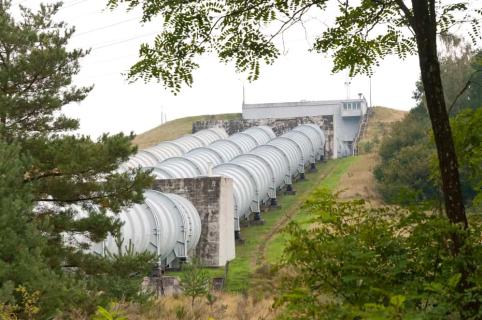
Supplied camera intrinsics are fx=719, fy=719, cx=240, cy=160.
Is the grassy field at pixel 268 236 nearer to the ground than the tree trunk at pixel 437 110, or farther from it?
nearer to the ground

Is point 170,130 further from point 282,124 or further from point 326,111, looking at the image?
point 282,124

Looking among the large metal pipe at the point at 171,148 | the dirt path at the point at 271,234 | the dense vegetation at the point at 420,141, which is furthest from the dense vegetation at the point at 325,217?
the large metal pipe at the point at 171,148

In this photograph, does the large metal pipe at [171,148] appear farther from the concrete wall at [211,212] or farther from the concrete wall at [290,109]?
the concrete wall at [211,212]

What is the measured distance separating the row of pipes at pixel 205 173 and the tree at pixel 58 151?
1.39 meters

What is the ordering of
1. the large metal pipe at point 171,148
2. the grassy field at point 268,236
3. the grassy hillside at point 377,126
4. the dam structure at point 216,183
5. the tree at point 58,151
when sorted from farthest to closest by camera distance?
the grassy hillside at point 377,126
the large metal pipe at point 171,148
the grassy field at point 268,236
the dam structure at point 216,183
the tree at point 58,151

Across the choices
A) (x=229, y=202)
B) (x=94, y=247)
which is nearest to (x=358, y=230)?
(x=94, y=247)

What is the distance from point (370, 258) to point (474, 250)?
3.26 ft

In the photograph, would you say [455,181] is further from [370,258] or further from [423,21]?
[423,21]

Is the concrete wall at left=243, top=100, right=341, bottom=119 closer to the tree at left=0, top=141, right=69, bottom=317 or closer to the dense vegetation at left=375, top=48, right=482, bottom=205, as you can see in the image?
the dense vegetation at left=375, top=48, right=482, bottom=205

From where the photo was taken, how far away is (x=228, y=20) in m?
8.23

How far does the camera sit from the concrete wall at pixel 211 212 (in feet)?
94.2

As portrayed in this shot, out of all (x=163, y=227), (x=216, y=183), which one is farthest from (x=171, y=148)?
(x=163, y=227)

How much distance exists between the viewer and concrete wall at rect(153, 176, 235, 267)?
28703mm

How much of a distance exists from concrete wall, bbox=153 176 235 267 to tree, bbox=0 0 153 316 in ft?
42.8
